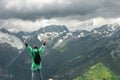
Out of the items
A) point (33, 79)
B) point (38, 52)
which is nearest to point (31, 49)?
point (38, 52)

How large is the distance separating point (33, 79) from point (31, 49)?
2928mm

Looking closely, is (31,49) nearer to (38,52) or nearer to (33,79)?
(38,52)

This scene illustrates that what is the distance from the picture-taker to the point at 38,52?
3331 centimetres

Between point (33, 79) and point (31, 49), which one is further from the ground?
point (31, 49)

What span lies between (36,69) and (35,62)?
0.70 meters

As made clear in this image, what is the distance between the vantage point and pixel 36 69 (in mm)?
33000

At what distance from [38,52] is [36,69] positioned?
169 cm

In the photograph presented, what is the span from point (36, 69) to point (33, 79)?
3.96 feet

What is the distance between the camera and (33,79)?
32.2m

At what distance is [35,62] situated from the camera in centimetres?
3312

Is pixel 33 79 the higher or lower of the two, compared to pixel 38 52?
A: lower
